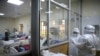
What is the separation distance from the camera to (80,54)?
163 inches

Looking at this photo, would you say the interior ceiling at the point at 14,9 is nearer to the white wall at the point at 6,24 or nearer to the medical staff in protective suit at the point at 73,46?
the white wall at the point at 6,24

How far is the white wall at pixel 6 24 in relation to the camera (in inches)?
72.2

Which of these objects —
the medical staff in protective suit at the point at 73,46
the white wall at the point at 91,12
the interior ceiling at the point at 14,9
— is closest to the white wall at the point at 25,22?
the interior ceiling at the point at 14,9

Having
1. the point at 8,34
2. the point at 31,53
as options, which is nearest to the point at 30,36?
the point at 31,53

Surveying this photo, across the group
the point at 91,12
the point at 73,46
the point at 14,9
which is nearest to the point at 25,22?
the point at 14,9

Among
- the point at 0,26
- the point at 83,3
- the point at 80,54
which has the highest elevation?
the point at 83,3

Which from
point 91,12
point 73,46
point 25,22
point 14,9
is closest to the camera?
point 14,9

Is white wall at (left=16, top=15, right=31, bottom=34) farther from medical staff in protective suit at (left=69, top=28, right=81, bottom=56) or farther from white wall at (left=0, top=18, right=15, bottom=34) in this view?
medical staff in protective suit at (left=69, top=28, right=81, bottom=56)

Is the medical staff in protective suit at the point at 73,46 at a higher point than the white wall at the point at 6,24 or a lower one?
lower

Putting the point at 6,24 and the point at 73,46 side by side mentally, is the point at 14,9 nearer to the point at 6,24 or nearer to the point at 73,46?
the point at 6,24

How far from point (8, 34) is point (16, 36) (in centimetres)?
16

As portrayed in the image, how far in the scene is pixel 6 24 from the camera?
1.90 metres

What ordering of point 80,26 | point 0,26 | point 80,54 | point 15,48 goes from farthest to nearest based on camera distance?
point 80,26
point 80,54
point 15,48
point 0,26

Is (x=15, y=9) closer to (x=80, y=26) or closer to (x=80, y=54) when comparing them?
(x=80, y=54)
